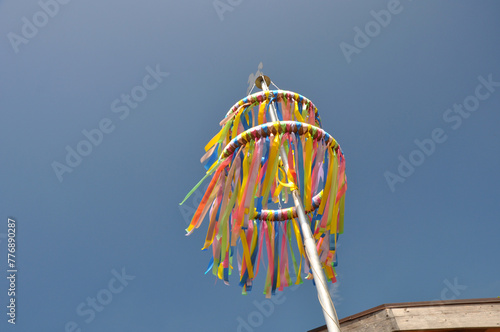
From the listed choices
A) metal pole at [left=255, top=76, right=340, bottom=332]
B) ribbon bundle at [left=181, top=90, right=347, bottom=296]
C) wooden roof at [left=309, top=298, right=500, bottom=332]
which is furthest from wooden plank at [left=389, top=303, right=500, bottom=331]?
metal pole at [left=255, top=76, right=340, bottom=332]

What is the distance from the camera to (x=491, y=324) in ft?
8.03

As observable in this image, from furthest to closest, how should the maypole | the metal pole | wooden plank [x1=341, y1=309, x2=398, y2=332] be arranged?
wooden plank [x1=341, y1=309, x2=398, y2=332]
the maypole
the metal pole

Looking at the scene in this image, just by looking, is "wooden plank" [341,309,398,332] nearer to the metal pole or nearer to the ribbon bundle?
the ribbon bundle

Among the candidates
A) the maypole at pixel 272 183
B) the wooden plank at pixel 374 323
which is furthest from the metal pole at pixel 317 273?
the wooden plank at pixel 374 323

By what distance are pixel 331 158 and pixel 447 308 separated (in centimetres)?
155

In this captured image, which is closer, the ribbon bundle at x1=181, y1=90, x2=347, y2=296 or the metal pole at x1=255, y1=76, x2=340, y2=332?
the metal pole at x1=255, y1=76, x2=340, y2=332

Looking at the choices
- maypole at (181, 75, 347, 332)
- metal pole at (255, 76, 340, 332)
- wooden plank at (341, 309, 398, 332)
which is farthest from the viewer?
wooden plank at (341, 309, 398, 332)

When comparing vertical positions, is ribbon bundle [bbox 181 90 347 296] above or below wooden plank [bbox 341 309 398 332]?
above

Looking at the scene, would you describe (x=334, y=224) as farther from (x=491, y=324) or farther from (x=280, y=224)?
(x=491, y=324)

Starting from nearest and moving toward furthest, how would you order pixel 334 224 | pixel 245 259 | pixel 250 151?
pixel 250 151 → pixel 334 224 → pixel 245 259

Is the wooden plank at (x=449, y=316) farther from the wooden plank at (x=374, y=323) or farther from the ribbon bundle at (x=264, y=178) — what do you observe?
the ribbon bundle at (x=264, y=178)

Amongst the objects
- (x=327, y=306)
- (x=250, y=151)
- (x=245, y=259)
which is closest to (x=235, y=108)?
(x=250, y=151)

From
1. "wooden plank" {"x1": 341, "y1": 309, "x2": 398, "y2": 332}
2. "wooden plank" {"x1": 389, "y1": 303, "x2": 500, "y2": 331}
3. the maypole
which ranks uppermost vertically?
the maypole

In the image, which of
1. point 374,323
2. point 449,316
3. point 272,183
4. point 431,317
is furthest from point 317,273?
point 449,316
